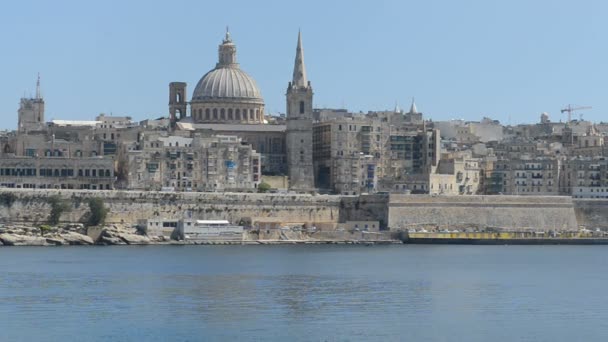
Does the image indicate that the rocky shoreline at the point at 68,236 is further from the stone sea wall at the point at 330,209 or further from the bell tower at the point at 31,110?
the bell tower at the point at 31,110

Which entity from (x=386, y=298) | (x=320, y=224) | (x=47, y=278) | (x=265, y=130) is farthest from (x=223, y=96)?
(x=386, y=298)

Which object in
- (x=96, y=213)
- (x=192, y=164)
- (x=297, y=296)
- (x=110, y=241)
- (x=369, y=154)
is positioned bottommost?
(x=297, y=296)

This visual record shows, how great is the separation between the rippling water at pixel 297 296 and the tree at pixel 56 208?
728cm

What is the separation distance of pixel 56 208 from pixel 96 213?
1962 mm

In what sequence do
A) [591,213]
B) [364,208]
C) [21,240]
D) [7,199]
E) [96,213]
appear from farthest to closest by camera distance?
1. [591,213]
2. [364,208]
3. [96,213]
4. [7,199]
5. [21,240]

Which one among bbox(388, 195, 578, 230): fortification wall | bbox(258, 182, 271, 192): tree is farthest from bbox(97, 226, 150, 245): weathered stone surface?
bbox(388, 195, 578, 230): fortification wall

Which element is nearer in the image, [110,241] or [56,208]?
[110,241]

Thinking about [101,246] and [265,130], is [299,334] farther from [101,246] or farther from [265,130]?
[265,130]

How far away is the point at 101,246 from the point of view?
249ft

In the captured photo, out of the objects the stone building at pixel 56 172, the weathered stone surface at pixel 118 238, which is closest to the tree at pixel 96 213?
the weathered stone surface at pixel 118 238

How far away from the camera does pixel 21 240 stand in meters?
75.1

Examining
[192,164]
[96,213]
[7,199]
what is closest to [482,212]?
[192,164]

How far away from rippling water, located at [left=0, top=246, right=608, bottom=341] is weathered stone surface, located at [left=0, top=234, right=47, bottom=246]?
4.12 m

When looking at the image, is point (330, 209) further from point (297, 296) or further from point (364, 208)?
point (297, 296)
